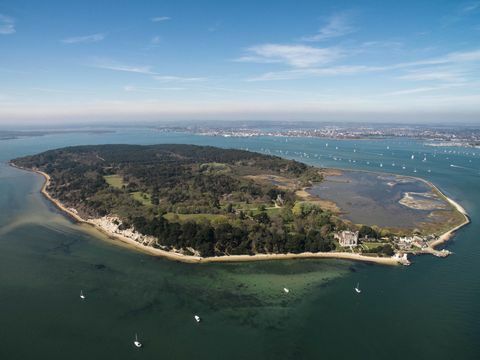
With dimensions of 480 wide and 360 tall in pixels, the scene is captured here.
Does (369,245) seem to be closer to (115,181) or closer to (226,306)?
(226,306)

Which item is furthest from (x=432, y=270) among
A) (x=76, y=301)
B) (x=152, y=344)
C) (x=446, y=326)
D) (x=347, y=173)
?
(x=347, y=173)

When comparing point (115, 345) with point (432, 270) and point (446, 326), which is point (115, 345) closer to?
point (446, 326)

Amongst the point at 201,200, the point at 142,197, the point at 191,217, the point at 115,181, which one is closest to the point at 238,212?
the point at 201,200

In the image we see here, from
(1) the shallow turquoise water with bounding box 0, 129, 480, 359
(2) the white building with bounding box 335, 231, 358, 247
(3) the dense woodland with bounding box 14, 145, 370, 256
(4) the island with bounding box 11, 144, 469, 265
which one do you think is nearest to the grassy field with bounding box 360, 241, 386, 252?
(4) the island with bounding box 11, 144, 469, 265

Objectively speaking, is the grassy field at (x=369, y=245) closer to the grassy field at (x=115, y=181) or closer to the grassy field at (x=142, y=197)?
the grassy field at (x=142, y=197)

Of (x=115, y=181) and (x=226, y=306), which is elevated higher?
(x=115, y=181)

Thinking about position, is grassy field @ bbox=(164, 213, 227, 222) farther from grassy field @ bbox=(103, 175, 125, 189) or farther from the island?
grassy field @ bbox=(103, 175, 125, 189)
